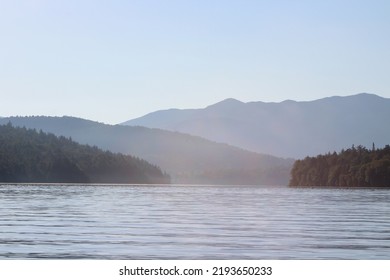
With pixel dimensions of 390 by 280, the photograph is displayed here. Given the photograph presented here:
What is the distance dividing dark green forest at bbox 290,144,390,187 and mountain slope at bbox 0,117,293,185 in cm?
630

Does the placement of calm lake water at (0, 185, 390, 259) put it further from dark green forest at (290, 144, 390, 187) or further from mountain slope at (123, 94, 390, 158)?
dark green forest at (290, 144, 390, 187)

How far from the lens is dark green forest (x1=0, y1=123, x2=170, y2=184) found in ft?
573

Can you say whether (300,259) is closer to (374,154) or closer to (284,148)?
(284,148)

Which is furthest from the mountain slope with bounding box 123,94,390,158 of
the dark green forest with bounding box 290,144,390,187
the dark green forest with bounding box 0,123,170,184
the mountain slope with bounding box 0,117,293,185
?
the dark green forest with bounding box 0,123,170,184

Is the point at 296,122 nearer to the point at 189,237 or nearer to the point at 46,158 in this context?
the point at 189,237

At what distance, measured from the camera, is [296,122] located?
10256 centimetres

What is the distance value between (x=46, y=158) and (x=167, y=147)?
2430 cm

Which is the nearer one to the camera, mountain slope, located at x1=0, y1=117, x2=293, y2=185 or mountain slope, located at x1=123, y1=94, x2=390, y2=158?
mountain slope, located at x1=123, y1=94, x2=390, y2=158

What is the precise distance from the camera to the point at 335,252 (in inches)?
1056

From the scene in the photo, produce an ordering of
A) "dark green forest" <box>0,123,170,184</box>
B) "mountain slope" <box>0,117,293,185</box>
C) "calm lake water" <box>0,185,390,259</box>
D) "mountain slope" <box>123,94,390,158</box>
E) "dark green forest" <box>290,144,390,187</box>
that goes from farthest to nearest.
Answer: "dark green forest" <box>0,123,170,184</box> < "mountain slope" <box>0,117,293,185</box> < "dark green forest" <box>290,144,390,187</box> < "mountain slope" <box>123,94,390,158</box> < "calm lake water" <box>0,185,390,259</box>

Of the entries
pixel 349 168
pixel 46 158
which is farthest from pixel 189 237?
pixel 46 158

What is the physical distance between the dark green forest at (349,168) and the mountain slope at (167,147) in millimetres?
6297

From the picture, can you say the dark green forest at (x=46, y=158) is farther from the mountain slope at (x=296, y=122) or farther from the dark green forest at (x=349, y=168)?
the mountain slope at (x=296, y=122)
